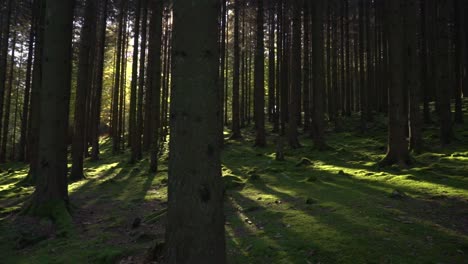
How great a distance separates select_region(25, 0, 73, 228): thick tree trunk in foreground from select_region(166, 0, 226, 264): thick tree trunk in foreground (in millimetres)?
5878

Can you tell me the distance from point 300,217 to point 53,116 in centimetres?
609

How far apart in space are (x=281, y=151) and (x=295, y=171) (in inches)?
101

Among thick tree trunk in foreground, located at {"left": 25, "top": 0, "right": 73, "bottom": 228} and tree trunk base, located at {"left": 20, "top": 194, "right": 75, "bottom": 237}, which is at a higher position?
thick tree trunk in foreground, located at {"left": 25, "top": 0, "right": 73, "bottom": 228}

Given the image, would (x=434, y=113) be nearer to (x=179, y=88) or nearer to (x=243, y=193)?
(x=243, y=193)

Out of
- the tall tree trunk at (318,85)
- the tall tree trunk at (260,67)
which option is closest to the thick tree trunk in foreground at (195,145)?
the tall tree trunk at (318,85)

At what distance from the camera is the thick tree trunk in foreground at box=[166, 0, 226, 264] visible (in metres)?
3.52

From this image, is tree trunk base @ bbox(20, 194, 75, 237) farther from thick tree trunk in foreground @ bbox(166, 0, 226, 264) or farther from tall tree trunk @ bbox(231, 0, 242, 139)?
tall tree trunk @ bbox(231, 0, 242, 139)

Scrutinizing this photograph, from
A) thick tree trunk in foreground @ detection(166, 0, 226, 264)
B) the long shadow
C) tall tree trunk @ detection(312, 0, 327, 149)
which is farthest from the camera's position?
tall tree trunk @ detection(312, 0, 327, 149)

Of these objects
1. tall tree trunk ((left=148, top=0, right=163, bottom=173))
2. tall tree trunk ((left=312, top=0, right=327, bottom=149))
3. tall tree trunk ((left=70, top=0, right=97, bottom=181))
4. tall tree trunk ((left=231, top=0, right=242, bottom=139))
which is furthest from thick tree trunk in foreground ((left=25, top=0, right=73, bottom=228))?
tall tree trunk ((left=231, top=0, right=242, bottom=139))

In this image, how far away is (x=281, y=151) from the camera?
15.1 metres

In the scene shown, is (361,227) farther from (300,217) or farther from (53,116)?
(53,116)

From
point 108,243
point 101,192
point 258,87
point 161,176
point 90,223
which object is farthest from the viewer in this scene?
point 258,87

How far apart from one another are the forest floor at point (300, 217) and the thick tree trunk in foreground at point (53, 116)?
0.66 metres

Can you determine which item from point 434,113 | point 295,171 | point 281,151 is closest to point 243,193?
point 295,171
